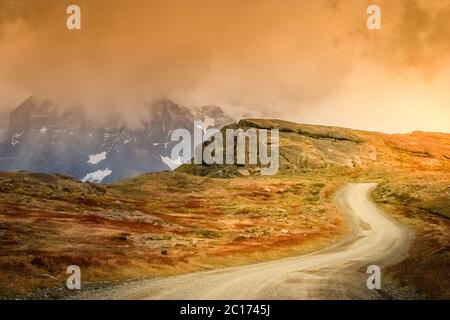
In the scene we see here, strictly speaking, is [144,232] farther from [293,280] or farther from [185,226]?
[293,280]

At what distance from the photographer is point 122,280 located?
33.0m

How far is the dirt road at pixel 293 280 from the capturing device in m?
25.2

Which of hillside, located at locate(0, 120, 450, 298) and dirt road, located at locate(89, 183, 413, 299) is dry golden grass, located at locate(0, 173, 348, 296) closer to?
hillside, located at locate(0, 120, 450, 298)

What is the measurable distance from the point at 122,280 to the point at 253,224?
51.9 metres

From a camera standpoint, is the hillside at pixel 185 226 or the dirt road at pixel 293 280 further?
the hillside at pixel 185 226

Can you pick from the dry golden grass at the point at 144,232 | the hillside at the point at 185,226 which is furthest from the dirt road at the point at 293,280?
the dry golden grass at the point at 144,232

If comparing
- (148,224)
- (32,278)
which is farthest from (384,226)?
(32,278)

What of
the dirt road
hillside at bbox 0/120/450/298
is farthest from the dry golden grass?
the dirt road

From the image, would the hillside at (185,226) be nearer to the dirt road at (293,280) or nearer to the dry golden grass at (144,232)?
the dry golden grass at (144,232)

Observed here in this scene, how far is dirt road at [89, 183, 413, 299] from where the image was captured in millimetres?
25250

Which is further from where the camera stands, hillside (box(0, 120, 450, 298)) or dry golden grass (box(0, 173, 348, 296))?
dry golden grass (box(0, 173, 348, 296))

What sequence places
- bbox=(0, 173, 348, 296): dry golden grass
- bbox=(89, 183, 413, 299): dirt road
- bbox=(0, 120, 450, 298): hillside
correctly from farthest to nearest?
bbox=(0, 173, 348, 296): dry golden grass
bbox=(0, 120, 450, 298): hillside
bbox=(89, 183, 413, 299): dirt road

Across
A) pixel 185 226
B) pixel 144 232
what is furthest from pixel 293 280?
pixel 185 226

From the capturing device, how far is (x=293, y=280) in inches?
1201
